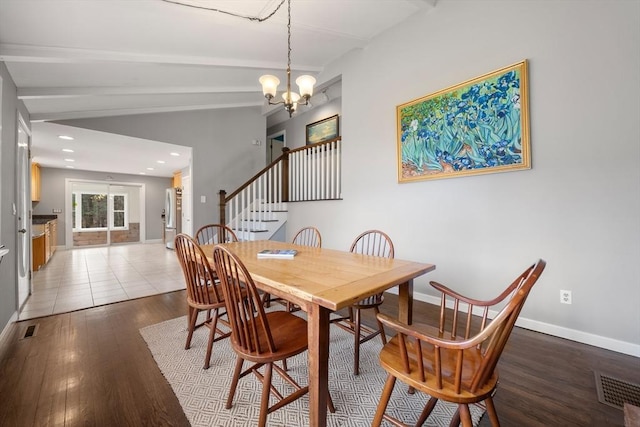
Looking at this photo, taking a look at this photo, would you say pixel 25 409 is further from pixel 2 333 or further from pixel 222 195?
pixel 222 195

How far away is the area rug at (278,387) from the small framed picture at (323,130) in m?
4.05

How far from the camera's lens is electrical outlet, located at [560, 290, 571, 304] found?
219cm

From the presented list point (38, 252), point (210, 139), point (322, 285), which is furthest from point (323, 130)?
point (38, 252)

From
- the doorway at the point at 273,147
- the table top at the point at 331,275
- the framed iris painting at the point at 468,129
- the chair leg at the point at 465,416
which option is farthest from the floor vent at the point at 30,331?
the doorway at the point at 273,147

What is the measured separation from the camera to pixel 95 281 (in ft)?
13.1

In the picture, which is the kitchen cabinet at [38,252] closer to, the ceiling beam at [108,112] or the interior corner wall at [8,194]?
the ceiling beam at [108,112]

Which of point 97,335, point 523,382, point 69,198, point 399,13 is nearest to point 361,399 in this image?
point 523,382

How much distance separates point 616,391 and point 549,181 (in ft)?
4.81

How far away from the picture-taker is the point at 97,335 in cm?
228

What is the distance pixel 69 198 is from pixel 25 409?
8084 millimetres

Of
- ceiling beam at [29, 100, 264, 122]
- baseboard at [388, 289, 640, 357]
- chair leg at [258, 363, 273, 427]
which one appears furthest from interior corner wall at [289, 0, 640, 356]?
ceiling beam at [29, 100, 264, 122]

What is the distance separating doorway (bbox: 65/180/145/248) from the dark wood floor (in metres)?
6.69

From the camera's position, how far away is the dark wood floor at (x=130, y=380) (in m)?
1.39

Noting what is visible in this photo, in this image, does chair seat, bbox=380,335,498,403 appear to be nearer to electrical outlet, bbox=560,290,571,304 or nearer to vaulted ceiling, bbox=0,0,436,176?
electrical outlet, bbox=560,290,571,304
